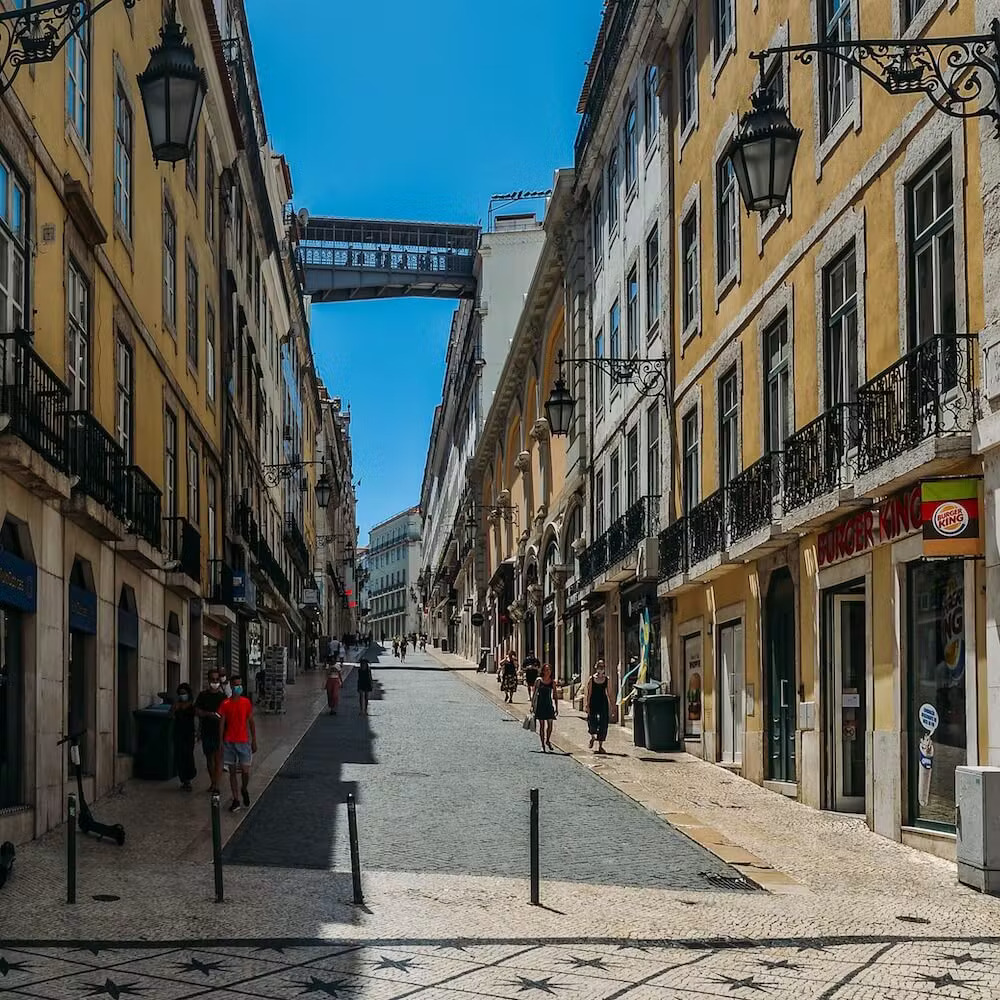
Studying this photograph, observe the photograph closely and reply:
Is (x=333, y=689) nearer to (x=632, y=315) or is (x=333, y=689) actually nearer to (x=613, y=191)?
(x=632, y=315)

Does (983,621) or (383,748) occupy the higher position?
(983,621)

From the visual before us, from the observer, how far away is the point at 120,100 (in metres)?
19.7

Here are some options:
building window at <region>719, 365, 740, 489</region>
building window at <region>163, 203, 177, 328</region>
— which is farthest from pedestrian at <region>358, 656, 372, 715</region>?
building window at <region>719, 365, 740, 489</region>

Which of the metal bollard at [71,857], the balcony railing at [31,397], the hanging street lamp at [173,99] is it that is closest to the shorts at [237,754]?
the balcony railing at [31,397]

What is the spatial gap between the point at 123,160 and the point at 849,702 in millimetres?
11396

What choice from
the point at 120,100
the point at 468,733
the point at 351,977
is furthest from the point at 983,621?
the point at 468,733

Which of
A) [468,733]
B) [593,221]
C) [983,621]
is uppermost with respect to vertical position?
[593,221]

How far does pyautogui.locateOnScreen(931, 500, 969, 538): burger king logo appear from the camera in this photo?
12.4 meters

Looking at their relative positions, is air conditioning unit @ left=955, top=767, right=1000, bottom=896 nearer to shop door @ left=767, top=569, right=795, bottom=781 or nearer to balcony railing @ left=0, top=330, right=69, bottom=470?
shop door @ left=767, top=569, right=795, bottom=781

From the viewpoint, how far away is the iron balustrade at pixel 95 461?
15344mm

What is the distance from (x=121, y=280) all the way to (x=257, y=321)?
72.9 ft

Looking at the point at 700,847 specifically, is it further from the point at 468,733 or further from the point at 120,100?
the point at 468,733

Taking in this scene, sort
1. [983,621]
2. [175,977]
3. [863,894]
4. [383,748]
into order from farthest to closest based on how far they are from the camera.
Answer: [383,748]
[983,621]
[863,894]
[175,977]

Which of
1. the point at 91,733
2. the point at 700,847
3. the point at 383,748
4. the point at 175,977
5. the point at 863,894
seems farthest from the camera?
the point at 383,748
